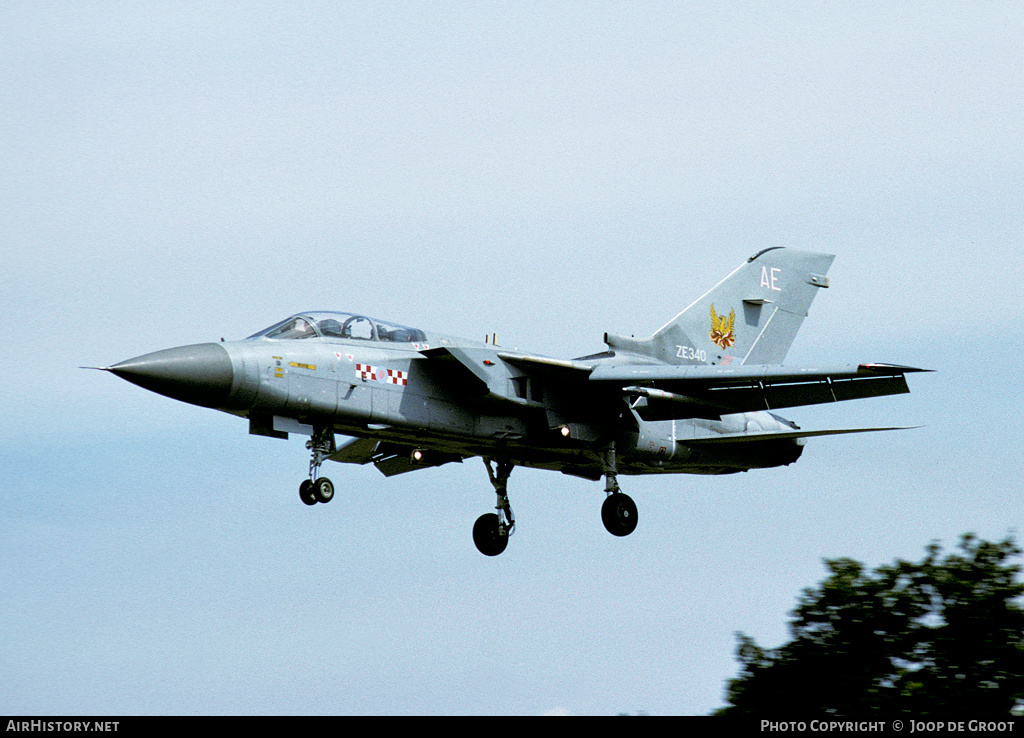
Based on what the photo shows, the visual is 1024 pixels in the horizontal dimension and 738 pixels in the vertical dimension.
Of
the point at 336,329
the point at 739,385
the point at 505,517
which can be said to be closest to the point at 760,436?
the point at 739,385

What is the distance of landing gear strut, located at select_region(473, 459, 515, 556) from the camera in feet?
87.6

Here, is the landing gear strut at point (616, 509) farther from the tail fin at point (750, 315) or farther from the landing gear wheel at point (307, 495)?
the landing gear wheel at point (307, 495)

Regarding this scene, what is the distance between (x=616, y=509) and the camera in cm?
2572

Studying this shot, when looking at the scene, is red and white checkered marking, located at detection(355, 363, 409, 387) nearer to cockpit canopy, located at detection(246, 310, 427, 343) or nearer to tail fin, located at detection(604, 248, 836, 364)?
cockpit canopy, located at detection(246, 310, 427, 343)

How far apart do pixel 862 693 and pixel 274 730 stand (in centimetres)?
1627

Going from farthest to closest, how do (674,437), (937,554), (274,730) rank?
(937,554) < (674,437) < (274,730)

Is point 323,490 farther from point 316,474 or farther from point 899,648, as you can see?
point 899,648

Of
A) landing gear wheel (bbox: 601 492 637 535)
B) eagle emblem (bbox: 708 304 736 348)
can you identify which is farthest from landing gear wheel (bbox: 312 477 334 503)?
eagle emblem (bbox: 708 304 736 348)

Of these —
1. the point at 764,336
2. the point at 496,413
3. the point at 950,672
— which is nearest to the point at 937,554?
the point at 950,672

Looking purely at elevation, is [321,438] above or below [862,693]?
above

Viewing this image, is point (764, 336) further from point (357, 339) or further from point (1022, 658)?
point (357, 339)

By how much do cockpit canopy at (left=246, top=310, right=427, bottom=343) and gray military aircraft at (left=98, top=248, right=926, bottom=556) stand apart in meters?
0.02

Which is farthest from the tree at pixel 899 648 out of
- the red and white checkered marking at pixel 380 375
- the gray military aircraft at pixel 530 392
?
the red and white checkered marking at pixel 380 375

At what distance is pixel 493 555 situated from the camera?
2680 centimetres
